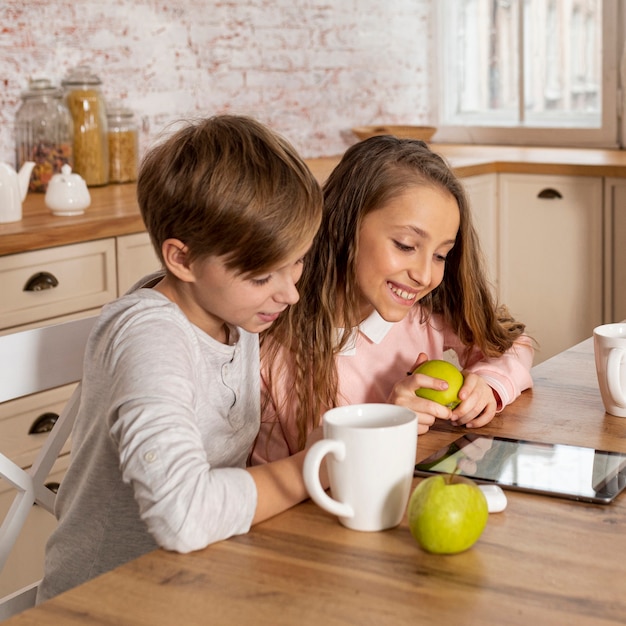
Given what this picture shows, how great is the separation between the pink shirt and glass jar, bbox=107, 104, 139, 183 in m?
1.67

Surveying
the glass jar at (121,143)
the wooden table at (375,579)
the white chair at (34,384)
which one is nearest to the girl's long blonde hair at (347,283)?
the white chair at (34,384)

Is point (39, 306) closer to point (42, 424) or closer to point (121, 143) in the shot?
point (42, 424)

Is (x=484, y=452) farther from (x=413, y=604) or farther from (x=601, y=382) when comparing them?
(x=413, y=604)

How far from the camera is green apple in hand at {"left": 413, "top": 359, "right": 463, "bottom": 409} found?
123 cm

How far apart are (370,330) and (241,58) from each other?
7.28ft

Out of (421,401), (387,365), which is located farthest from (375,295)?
(421,401)

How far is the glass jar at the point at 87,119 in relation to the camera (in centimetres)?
289

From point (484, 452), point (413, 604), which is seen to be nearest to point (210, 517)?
point (413, 604)

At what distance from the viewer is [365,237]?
1.43m

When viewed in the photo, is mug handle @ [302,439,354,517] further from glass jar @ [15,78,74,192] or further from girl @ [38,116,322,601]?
glass jar @ [15,78,74,192]

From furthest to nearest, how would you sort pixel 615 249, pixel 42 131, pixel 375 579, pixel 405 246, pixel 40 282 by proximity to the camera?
pixel 615 249 → pixel 42 131 → pixel 40 282 → pixel 405 246 → pixel 375 579

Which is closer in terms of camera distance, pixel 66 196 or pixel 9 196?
pixel 9 196

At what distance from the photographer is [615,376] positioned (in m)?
1.22

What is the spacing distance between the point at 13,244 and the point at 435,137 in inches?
102
